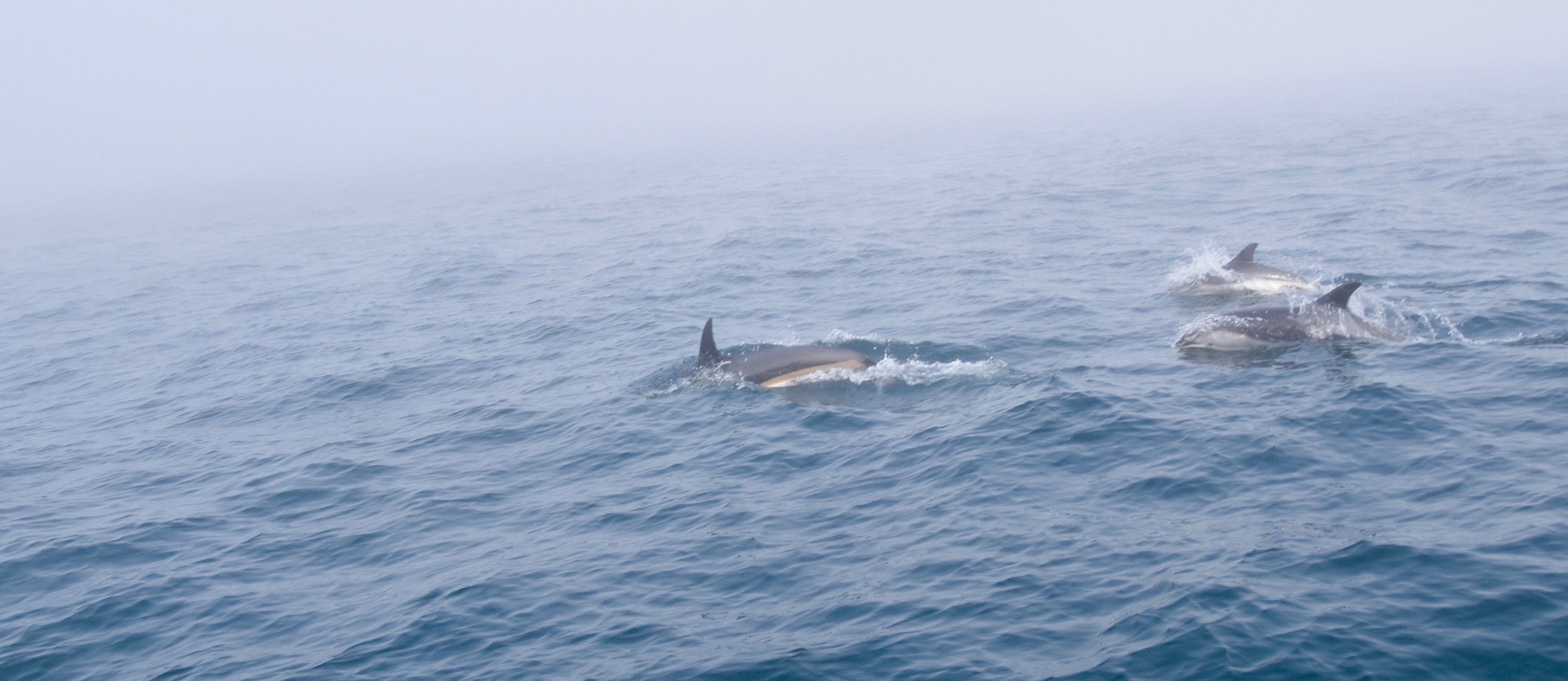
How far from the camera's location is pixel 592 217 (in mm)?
50688

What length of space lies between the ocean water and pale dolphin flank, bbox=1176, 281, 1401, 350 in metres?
0.42

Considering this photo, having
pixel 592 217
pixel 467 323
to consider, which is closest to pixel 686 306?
pixel 467 323

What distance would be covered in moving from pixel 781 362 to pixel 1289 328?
813 cm

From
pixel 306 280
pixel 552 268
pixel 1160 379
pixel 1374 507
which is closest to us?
pixel 1374 507

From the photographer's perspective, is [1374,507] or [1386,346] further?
[1386,346]

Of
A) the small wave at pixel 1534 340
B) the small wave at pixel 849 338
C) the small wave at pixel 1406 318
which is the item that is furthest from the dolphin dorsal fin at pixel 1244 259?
the small wave at pixel 849 338

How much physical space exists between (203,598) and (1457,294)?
20642mm

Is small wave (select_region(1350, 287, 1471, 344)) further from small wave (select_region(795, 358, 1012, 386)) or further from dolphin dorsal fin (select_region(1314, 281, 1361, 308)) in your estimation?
small wave (select_region(795, 358, 1012, 386))

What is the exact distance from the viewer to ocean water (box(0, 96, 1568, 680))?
1043 cm

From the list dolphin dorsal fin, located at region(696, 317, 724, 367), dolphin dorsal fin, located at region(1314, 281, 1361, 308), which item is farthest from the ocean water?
dolphin dorsal fin, located at region(1314, 281, 1361, 308)

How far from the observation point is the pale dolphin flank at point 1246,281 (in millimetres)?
22562

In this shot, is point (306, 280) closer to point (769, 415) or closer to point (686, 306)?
point (686, 306)

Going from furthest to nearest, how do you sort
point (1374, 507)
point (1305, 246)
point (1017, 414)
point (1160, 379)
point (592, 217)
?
point (592, 217) → point (1305, 246) → point (1160, 379) → point (1017, 414) → point (1374, 507)

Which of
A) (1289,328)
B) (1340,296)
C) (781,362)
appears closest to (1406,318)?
(1340,296)
